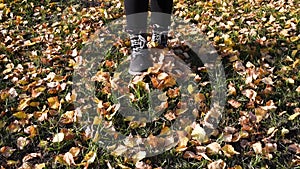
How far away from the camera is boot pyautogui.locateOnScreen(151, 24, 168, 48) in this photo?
2.27 m

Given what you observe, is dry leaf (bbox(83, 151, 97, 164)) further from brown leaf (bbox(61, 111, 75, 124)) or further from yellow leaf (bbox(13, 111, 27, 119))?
yellow leaf (bbox(13, 111, 27, 119))

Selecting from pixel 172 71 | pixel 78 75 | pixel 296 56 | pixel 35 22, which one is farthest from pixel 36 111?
pixel 296 56

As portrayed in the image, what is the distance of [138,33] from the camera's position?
2.17 metres

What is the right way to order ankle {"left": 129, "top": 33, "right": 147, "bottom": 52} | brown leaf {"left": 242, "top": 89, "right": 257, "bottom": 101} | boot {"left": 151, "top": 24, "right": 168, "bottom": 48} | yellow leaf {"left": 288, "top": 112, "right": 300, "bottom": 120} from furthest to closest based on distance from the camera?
boot {"left": 151, "top": 24, "right": 168, "bottom": 48} < ankle {"left": 129, "top": 33, "right": 147, "bottom": 52} < brown leaf {"left": 242, "top": 89, "right": 257, "bottom": 101} < yellow leaf {"left": 288, "top": 112, "right": 300, "bottom": 120}

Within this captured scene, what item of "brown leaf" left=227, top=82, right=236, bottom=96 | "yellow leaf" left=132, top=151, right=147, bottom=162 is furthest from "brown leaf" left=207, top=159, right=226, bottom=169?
"brown leaf" left=227, top=82, right=236, bottom=96

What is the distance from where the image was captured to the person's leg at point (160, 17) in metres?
2.17

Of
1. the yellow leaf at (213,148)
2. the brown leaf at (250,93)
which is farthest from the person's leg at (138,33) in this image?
the yellow leaf at (213,148)

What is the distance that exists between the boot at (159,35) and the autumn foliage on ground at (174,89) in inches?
11.0

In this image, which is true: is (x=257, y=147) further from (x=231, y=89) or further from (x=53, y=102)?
(x=53, y=102)

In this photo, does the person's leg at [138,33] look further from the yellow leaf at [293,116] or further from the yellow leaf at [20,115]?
the yellow leaf at [293,116]

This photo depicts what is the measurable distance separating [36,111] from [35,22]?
134 centimetres

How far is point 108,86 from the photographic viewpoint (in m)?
2.14

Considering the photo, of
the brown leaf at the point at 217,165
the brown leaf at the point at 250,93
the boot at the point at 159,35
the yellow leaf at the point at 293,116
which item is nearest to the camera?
the brown leaf at the point at 217,165

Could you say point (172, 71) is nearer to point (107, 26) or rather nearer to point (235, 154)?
point (235, 154)
